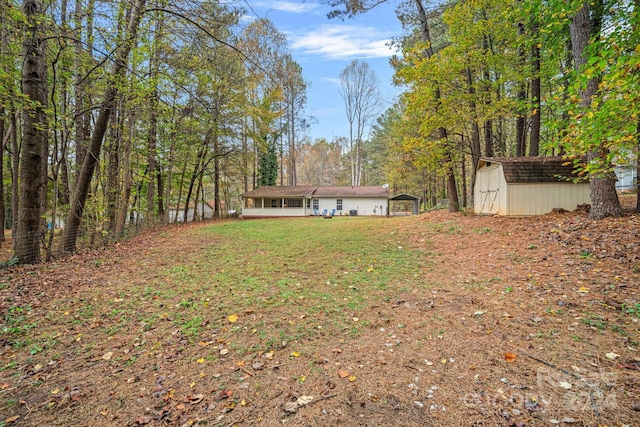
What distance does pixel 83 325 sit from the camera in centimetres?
A: 361

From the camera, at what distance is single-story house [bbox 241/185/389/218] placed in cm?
2436

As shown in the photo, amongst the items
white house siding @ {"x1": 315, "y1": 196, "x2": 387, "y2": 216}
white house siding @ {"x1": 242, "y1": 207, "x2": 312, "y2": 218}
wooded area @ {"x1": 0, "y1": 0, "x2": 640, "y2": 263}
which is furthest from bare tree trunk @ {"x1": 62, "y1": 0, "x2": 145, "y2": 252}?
white house siding @ {"x1": 315, "y1": 196, "x2": 387, "y2": 216}

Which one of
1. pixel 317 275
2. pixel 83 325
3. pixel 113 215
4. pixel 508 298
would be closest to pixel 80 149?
pixel 113 215

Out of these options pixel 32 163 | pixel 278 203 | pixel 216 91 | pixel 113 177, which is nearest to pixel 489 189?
pixel 32 163

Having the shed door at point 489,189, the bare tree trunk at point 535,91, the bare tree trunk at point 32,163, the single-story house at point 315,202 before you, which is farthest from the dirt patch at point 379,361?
the single-story house at point 315,202

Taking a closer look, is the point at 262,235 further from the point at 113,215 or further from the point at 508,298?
the point at 508,298

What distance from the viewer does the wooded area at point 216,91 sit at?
458 cm

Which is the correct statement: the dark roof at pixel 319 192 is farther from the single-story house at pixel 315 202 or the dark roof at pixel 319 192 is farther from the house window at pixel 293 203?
the house window at pixel 293 203

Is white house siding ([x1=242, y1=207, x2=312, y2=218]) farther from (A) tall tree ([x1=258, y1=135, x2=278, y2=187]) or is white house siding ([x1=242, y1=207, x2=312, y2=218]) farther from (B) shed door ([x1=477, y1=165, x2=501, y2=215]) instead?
(B) shed door ([x1=477, y1=165, x2=501, y2=215])

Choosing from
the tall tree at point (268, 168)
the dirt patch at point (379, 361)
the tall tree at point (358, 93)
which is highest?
the tall tree at point (358, 93)

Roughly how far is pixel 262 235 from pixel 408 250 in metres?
5.84

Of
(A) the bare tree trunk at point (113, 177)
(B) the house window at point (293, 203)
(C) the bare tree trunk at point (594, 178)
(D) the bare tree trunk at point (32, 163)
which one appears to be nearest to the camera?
(D) the bare tree trunk at point (32, 163)

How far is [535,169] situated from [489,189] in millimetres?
1688

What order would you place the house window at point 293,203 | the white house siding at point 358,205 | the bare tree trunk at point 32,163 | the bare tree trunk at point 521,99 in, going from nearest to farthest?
the bare tree trunk at point 32,163
the bare tree trunk at point 521,99
the white house siding at point 358,205
the house window at point 293,203
